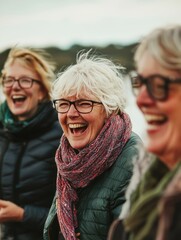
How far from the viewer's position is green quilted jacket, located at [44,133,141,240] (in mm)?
3135

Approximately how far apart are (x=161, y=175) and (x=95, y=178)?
1.17 m

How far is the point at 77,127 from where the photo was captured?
3.41m

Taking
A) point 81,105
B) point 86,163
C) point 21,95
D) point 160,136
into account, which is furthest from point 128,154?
point 21,95

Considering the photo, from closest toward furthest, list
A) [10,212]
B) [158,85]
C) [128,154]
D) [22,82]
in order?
[158,85]
[128,154]
[10,212]
[22,82]

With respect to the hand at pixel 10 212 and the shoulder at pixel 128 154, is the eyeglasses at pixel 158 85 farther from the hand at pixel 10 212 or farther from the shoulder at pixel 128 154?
the hand at pixel 10 212

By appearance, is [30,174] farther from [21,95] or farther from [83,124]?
[83,124]

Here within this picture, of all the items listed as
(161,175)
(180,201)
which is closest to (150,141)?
(161,175)

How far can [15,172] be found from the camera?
13.6 feet

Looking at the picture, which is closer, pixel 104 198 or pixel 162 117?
pixel 162 117

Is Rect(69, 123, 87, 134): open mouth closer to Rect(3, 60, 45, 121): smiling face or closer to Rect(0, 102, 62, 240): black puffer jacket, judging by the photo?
Rect(0, 102, 62, 240): black puffer jacket

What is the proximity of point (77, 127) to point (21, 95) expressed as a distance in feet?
3.70

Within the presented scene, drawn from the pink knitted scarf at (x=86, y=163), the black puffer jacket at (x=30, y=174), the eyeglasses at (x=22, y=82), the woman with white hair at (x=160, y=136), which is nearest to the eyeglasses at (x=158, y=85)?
the woman with white hair at (x=160, y=136)

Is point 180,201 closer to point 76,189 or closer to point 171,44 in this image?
point 171,44

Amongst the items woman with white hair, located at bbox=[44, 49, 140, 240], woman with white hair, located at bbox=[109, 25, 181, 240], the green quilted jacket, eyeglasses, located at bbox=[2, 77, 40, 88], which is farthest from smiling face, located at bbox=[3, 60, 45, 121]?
woman with white hair, located at bbox=[109, 25, 181, 240]
